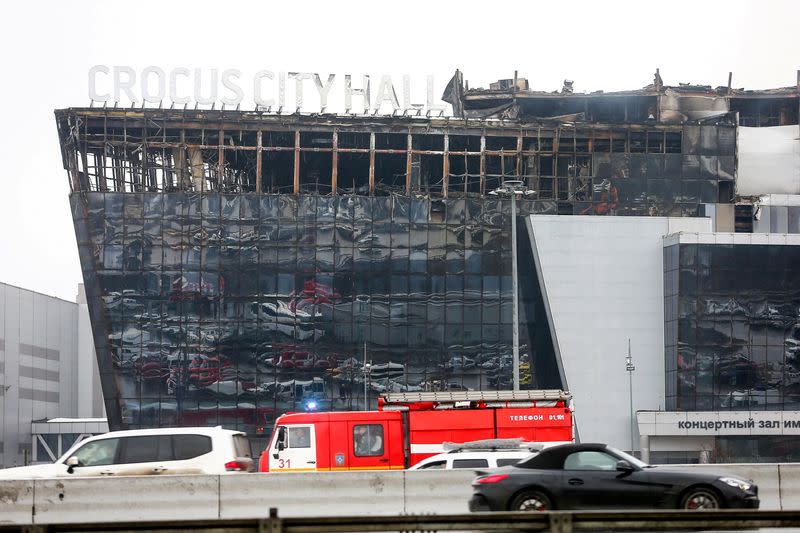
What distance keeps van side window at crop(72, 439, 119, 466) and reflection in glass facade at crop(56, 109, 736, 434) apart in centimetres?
5630

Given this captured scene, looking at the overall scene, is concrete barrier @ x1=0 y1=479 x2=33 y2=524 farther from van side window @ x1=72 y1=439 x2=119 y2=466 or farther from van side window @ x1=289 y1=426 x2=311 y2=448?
van side window @ x1=289 y1=426 x2=311 y2=448

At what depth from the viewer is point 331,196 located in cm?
8856

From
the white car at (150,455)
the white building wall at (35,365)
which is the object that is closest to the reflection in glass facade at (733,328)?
the white car at (150,455)

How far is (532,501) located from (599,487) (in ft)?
3.78

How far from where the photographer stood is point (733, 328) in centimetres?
8612

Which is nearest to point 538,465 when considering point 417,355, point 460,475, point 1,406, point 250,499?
point 460,475

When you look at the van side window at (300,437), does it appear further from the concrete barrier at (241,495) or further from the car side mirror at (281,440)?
the concrete barrier at (241,495)

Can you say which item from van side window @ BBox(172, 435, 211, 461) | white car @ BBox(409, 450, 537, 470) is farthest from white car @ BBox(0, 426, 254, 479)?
white car @ BBox(409, 450, 537, 470)

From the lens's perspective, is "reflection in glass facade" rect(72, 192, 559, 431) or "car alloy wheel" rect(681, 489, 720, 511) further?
"reflection in glass facade" rect(72, 192, 559, 431)

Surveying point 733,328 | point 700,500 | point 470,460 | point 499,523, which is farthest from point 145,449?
point 733,328

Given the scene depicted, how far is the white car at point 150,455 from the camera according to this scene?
30156 mm

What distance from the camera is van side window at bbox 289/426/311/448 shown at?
40.2 meters

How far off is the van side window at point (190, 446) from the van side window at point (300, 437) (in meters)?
9.18

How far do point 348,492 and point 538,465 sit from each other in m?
4.53
